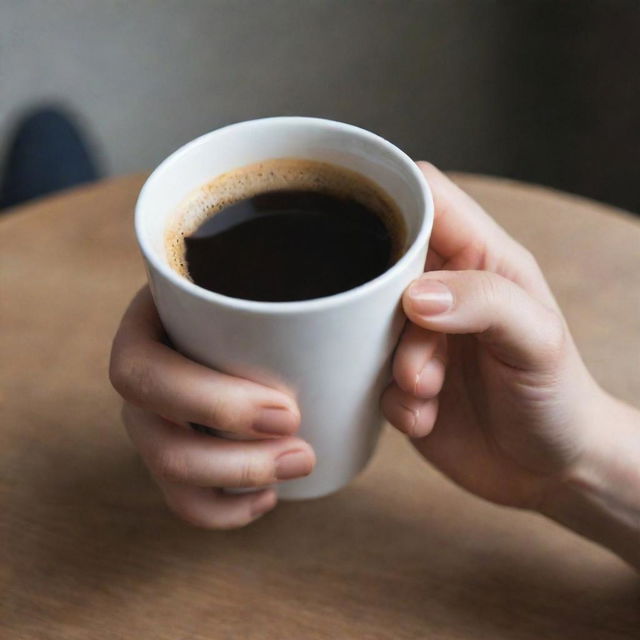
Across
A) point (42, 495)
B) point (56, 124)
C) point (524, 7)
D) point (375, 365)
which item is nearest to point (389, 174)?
point (375, 365)

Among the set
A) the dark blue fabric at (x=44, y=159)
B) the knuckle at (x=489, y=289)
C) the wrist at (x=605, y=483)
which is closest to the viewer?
the knuckle at (x=489, y=289)

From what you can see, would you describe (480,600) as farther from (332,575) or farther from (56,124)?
(56,124)

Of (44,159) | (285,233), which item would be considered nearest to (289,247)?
(285,233)

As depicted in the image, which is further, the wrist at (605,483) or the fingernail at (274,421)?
the wrist at (605,483)

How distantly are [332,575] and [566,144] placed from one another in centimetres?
141

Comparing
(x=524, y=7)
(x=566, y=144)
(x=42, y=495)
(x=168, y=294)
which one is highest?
(x=168, y=294)

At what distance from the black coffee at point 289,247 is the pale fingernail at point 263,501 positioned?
0.16 metres

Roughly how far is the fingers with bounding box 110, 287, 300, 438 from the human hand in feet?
0.31

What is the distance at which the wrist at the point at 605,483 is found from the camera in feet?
1.96

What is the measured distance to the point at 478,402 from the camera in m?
0.65

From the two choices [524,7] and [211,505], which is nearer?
[211,505]

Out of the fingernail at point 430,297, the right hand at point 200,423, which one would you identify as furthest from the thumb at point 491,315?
the right hand at point 200,423

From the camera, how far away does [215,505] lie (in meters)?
0.57

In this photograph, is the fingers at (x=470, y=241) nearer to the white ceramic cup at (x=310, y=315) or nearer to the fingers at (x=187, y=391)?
the white ceramic cup at (x=310, y=315)
